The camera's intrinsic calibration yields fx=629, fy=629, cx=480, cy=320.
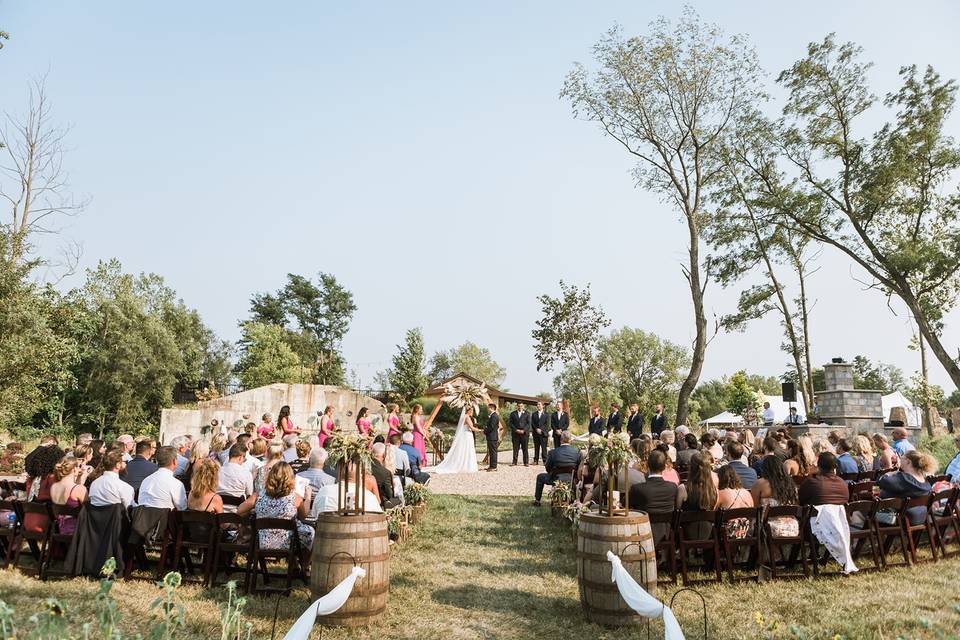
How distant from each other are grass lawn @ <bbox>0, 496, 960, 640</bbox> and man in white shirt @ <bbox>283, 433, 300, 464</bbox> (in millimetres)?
2829

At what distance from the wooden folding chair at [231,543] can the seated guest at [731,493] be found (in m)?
4.62

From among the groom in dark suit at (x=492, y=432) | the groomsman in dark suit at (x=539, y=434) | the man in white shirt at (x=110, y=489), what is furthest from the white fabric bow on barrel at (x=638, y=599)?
the groomsman in dark suit at (x=539, y=434)

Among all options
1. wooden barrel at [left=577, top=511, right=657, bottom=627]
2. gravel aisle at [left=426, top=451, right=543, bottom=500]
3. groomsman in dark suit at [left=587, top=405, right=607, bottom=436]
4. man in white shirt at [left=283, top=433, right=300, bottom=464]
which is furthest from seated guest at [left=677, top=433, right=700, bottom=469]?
groomsman in dark suit at [left=587, top=405, right=607, bottom=436]

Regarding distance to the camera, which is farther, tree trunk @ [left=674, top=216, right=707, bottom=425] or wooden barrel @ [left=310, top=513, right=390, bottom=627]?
tree trunk @ [left=674, top=216, right=707, bottom=425]

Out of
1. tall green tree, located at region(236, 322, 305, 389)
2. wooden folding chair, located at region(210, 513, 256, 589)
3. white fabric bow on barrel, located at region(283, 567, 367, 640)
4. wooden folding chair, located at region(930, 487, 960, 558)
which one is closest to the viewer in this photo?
white fabric bow on barrel, located at region(283, 567, 367, 640)

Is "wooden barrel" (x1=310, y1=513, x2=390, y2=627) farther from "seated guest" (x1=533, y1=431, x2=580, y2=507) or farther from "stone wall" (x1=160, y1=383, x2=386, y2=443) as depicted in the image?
"stone wall" (x1=160, y1=383, x2=386, y2=443)

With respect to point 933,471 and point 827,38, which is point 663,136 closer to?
point 827,38

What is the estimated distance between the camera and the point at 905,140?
18.5m

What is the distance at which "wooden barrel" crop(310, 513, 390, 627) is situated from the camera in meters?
4.82

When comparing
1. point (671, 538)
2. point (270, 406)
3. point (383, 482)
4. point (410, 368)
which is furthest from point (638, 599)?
point (410, 368)

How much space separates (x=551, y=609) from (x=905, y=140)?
63.1ft

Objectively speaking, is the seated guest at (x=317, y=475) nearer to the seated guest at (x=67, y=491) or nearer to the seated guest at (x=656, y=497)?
the seated guest at (x=67, y=491)

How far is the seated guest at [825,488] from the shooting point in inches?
249

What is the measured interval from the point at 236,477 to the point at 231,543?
117 centimetres
